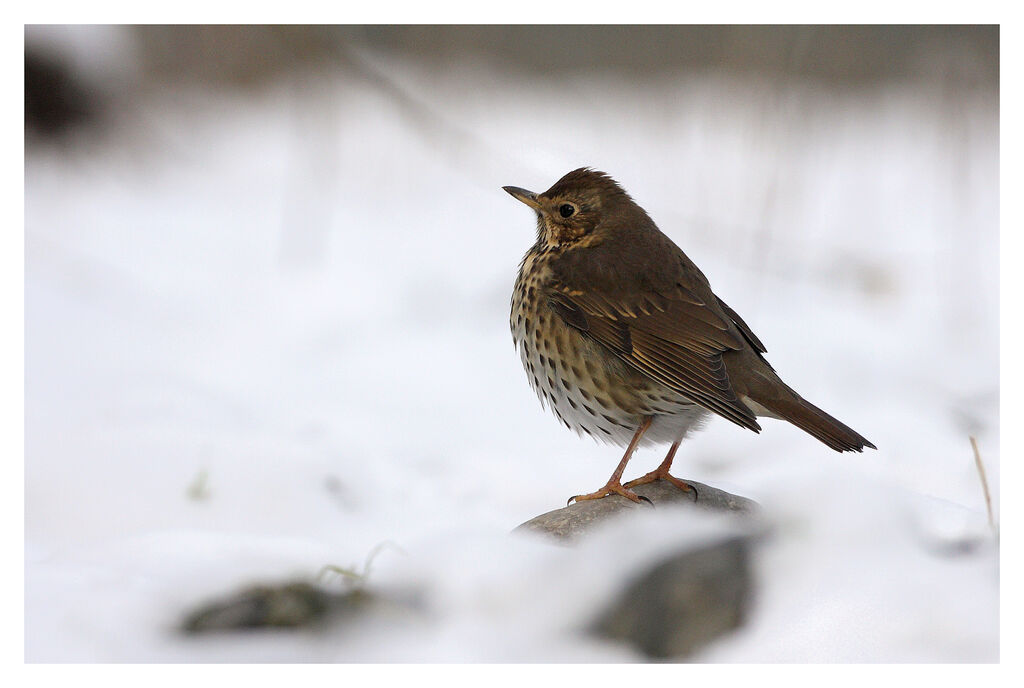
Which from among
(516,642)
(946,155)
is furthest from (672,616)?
(946,155)

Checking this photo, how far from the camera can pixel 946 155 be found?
15.8 ft

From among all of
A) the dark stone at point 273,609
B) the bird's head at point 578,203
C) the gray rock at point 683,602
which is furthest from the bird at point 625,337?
the dark stone at point 273,609

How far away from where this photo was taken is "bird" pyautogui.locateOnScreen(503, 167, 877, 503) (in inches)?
102

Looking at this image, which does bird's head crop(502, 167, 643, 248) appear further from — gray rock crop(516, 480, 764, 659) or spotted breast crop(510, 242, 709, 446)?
gray rock crop(516, 480, 764, 659)

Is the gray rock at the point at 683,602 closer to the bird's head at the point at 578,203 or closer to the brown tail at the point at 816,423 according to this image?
the brown tail at the point at 816,423

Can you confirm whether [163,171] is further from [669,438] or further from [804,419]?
[804,419]

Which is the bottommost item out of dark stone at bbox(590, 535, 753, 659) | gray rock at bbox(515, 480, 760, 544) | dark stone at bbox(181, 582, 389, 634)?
dark stone at bbox(590, 535, 753, 659)

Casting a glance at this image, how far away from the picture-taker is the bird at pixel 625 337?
2.60 metres

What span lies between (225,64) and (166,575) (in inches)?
140

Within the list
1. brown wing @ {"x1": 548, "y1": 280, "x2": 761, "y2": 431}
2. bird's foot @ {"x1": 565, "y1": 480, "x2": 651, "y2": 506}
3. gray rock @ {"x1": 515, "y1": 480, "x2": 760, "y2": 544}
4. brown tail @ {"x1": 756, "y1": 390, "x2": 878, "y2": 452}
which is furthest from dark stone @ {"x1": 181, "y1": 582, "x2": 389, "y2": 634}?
brown tail @ {"x1": 756, "y1": 390, "x2": 878, "y2": 452}

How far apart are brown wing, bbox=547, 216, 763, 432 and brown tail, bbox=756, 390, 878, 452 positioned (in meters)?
0.12

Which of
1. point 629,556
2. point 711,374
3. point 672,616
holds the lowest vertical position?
point 672,616

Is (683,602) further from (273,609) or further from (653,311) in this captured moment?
(273,609)

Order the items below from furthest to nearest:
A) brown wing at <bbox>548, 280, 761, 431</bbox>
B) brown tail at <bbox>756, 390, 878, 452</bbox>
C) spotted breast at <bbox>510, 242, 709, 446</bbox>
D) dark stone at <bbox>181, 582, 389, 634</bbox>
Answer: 1. spotted breast at <bbox>510, 242, 709, 446</bbox>
2. brown wing at <bbox>548, 280, 761, 431</bbox>
3. brown tail at <bbox>756, 390, 878, 452</bbox>
4. dark stone at <bbox>181, 582, 389, 634</bbox>
